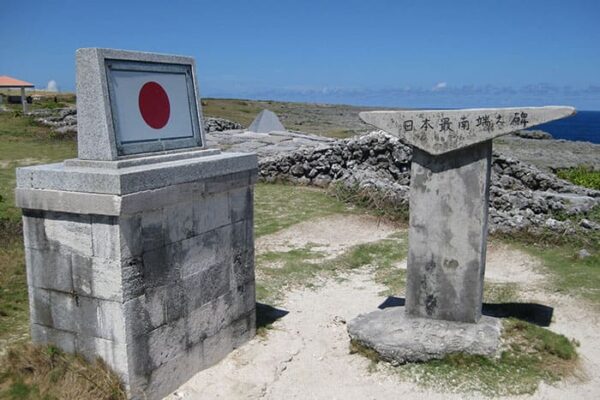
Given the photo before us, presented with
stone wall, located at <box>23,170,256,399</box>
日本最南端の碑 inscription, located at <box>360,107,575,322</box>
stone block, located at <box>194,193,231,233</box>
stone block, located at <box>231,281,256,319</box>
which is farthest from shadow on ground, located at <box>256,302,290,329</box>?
日本最南端の碑 inscription, located at <box>360,107,575,322</box>

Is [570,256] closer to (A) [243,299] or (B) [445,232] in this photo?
(B) [445,232]

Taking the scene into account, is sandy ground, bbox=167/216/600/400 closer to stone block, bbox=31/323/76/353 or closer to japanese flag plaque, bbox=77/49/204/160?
stone block, bbox=31/323/76/353

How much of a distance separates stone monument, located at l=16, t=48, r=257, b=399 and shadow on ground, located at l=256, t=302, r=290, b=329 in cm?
151

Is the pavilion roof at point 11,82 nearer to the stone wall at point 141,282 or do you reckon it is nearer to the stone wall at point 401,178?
the stone wall at point 401,178

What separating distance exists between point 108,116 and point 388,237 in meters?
9.06

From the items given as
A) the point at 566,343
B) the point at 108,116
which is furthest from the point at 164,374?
the point at 566,343

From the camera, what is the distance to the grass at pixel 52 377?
6203 millimetres

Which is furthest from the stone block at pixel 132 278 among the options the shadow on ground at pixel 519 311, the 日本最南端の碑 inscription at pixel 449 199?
the shadow on ground at pixel 519 311

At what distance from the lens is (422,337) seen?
7551 millimetres

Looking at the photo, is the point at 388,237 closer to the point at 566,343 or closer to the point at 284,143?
the point at 566,343

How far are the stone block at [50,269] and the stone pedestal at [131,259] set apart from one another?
0.01m

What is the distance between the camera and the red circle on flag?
21.8 ft

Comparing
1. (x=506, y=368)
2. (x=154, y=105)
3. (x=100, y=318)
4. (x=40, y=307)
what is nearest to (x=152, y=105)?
(x=154, y=105)

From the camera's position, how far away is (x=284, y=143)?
24344 mm
